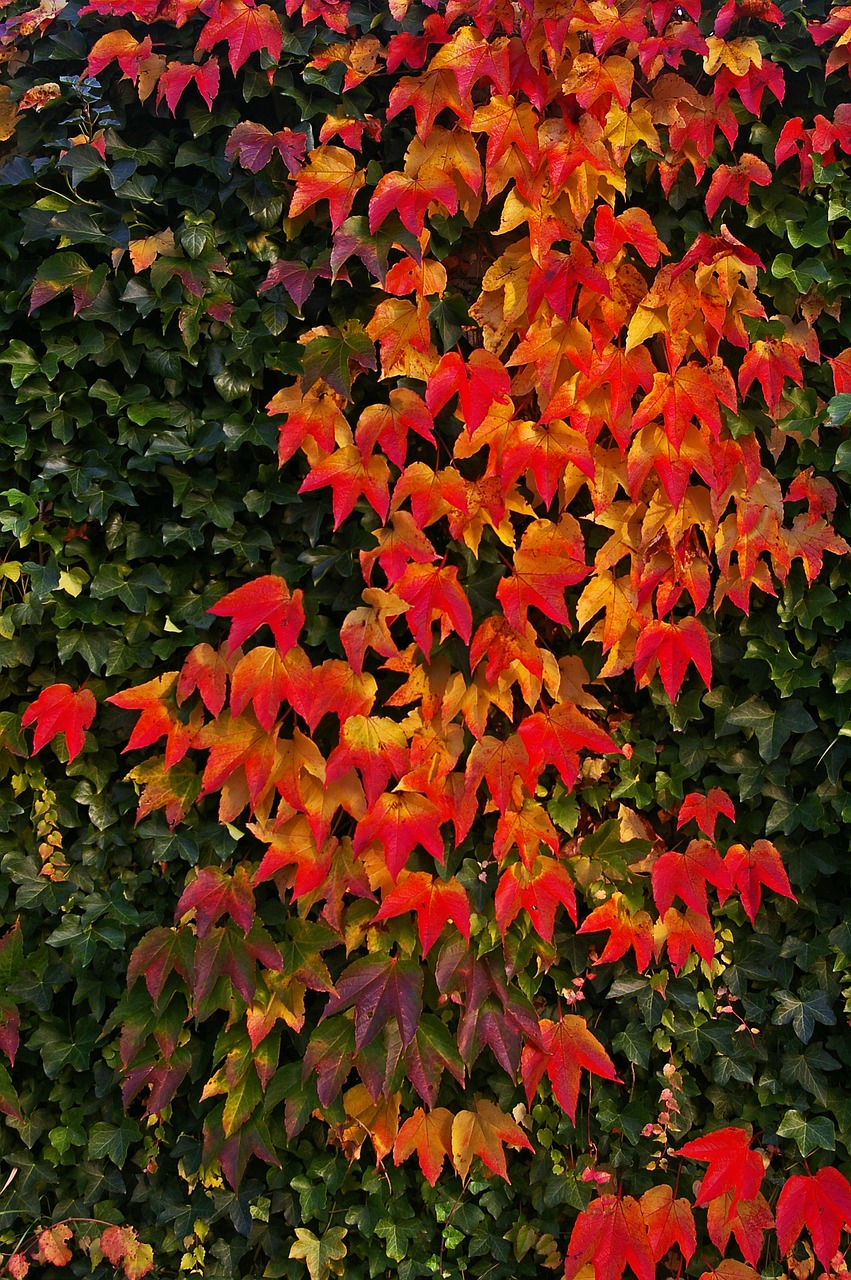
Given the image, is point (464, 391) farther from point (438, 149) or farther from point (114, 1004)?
point (114, 1004)

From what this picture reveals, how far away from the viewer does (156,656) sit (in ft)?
7.34

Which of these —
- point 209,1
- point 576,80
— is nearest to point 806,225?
point 576,80

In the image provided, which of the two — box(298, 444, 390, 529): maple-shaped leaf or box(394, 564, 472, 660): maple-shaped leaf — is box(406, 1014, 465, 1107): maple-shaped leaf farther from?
box(298, 444, 390, 529): maple-shaped leaf

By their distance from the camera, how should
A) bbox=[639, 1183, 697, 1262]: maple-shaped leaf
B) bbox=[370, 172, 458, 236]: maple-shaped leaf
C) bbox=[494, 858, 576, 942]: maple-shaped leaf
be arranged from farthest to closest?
bbox=[639, 1183, 697, 1262]: maple-shaped leaf, bbox=[494, 858, 576, 942]: maple-shaped leaf, bbox=[370, 172, 458, 236]: maple-shaped leaf

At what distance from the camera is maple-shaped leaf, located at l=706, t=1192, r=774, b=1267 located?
2213 mm

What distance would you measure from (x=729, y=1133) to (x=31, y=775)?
1.76 m

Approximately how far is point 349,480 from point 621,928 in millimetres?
1146

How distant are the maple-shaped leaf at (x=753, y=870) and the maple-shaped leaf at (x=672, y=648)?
402mm

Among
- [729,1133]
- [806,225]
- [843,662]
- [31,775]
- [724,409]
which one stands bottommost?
[729,1133]

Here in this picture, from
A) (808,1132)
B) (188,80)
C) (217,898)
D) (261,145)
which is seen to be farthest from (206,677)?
(808,1132)

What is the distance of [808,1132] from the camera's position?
87.9 inches

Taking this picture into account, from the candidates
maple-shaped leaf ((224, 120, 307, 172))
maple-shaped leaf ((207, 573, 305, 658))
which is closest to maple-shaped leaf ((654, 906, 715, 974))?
maple-shaped leaf ((207, 573, 305, 658))

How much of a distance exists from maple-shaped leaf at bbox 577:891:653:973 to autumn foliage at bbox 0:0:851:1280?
0.01m

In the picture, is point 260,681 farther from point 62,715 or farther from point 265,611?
point 62,715
